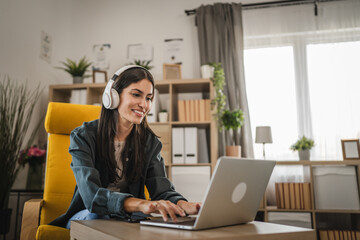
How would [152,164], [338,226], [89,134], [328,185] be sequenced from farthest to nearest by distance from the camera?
1. [338,226]
2. [328,185]
3. [152,164]
4. [89,134]

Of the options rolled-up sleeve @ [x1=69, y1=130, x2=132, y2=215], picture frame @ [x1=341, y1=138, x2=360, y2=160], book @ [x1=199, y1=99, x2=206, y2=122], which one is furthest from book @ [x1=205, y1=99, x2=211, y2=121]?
rolled-up sleeve @ [x1=69, y1=130, x2=132, y2=215]

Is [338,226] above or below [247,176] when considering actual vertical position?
below

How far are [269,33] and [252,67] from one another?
414mm

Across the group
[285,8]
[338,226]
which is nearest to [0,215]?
[338,226]

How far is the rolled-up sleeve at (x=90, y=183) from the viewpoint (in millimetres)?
908

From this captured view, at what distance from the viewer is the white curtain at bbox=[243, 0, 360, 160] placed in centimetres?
299

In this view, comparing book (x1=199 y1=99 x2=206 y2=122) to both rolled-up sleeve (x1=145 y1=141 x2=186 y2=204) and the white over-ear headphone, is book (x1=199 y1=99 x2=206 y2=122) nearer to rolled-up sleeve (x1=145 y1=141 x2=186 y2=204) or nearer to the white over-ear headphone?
rolled-up sleeve (x1=145 y1=141 x2=186 y2=204)

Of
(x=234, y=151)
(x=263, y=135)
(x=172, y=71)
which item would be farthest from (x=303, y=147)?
(x=172, y=71)

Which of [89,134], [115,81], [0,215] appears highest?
[115,81]

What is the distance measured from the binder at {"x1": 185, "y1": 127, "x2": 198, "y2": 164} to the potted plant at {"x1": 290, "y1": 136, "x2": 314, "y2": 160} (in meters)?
→ 0.93

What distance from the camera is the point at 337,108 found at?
9.91 ft

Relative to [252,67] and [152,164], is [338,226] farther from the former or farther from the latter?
[152,164]

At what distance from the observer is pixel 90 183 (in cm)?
100

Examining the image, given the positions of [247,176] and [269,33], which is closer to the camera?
[247,176]
